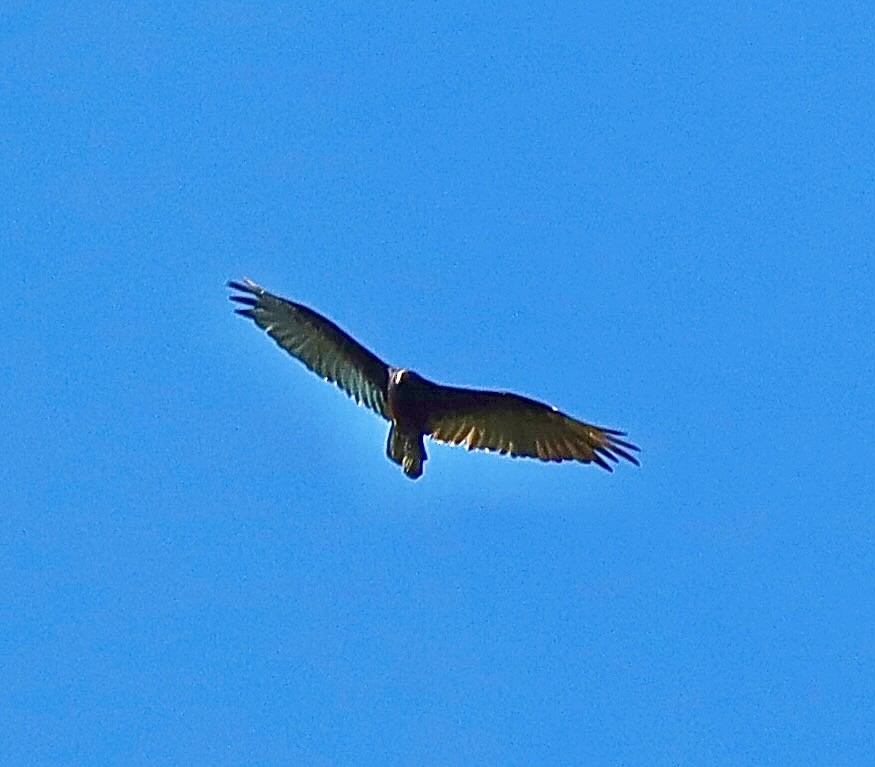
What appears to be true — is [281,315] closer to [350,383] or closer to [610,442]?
[350,383]

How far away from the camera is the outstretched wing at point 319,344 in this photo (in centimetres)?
2597

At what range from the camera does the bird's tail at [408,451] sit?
25391 mm

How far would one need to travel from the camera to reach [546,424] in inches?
1005

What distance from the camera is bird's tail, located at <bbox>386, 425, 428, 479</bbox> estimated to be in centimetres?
2539

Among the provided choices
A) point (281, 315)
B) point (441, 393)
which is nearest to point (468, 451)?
point (441, 393)

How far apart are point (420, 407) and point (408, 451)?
1.48 feet

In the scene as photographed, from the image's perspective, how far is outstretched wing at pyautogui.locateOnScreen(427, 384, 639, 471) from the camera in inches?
991

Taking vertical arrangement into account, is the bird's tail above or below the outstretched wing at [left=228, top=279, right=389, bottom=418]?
below

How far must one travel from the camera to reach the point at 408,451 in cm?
2547

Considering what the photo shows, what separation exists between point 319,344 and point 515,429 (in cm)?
224

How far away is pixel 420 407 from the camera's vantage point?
83.4 ft

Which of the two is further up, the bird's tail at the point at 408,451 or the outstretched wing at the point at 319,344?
the outstretched wing at the point at 319,344

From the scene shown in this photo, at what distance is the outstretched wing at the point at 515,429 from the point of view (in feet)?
82.6

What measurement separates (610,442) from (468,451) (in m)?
1.56
